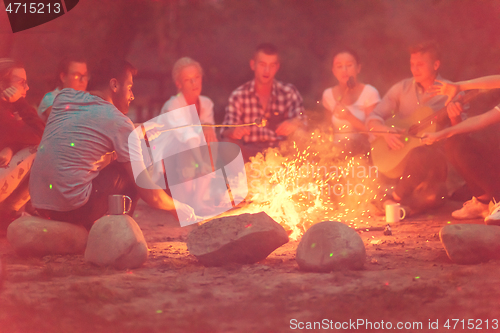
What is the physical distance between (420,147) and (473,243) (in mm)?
2743

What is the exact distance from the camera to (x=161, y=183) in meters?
6.43

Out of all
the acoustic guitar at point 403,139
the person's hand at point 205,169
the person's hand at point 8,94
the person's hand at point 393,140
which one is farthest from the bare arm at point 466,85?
the person's hand at point 8,94

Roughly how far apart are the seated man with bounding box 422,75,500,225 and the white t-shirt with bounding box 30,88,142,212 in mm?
3645

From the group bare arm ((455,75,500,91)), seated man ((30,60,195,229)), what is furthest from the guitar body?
seated man ((30,60,195,229))

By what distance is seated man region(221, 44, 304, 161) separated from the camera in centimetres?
661

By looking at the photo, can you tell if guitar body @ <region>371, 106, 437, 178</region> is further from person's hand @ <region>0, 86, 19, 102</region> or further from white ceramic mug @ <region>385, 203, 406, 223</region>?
person's hand @ <region>0, 86, 19, 102</region>

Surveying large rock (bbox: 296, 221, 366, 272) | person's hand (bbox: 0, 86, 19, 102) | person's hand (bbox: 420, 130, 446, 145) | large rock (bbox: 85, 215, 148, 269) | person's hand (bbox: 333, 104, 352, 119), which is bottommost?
large rock (bbox: 296, 221, 366, 272)

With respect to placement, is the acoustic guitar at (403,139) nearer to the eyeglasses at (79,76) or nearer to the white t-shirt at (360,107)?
the white t-shirt at (360,107)

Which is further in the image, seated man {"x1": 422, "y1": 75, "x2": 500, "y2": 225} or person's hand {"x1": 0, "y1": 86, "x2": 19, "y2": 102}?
seated man {"x1": 422, "y1": 75, "x2": 500, "y2": 225}

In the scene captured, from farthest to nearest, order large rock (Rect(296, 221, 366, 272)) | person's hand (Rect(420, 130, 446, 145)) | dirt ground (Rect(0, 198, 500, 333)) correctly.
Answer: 1. person's hand (Rect(420, 130, 446, 145))
2. large rock (Rect(296, 221, 366, 272))
3. dirt ground (Rect(0, 198, 500, 333))

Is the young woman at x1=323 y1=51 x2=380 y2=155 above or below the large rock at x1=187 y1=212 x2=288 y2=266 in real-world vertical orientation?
above

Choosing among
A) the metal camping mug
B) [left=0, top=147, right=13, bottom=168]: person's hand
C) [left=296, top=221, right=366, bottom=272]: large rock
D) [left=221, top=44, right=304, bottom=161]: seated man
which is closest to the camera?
[left=296, top=221, right=366, bottom=272]: large rock

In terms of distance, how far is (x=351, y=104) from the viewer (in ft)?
21.1

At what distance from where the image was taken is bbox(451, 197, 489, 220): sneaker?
5068mm
